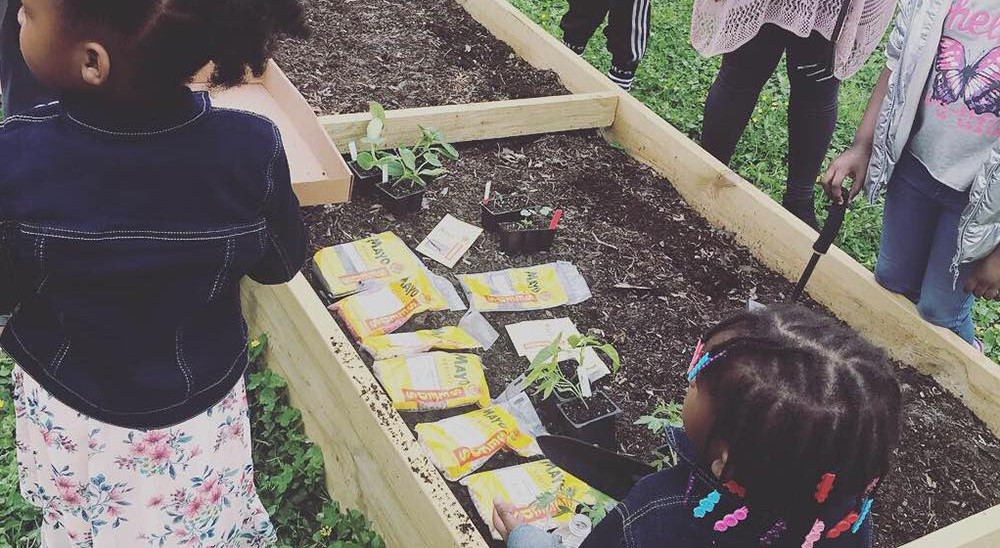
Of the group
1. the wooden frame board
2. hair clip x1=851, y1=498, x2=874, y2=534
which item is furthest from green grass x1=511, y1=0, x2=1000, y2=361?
hair clip x1=851, y1=498, x2=874, y2=534

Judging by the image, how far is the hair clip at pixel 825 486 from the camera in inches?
44.8

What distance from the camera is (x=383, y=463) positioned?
192 centimetres

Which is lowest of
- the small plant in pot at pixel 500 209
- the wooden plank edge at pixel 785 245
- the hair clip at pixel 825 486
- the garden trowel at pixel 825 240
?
the small plant in pot at pixel 500 209

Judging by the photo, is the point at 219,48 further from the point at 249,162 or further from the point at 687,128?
the point at 687,128

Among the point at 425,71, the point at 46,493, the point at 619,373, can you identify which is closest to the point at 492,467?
the point at 619,373

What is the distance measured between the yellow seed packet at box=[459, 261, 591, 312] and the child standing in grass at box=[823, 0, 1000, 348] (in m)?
0.81

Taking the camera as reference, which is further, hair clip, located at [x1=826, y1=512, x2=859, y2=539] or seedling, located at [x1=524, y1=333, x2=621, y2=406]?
seedling, located at [x1=524, y1=333, x2=621, y2=406]

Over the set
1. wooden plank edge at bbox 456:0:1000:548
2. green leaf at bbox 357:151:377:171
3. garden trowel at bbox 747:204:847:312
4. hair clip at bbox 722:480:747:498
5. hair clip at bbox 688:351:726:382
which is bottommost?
green leaf at bbox 357:151:377:171

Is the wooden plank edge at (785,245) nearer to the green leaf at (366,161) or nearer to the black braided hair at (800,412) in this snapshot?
the black braided hair at (800,412)

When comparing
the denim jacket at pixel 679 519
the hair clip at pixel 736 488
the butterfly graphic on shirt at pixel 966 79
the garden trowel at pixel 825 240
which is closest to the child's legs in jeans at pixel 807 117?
the garden trowel at pixel 825 240

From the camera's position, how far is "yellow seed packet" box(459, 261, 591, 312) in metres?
2.62

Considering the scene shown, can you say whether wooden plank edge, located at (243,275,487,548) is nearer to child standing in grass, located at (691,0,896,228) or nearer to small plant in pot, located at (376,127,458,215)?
small plant in pot, located at (376,127,458,215)

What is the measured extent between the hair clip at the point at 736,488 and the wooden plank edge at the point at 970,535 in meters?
0.76

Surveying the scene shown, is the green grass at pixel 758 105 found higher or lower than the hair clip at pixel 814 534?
lower
